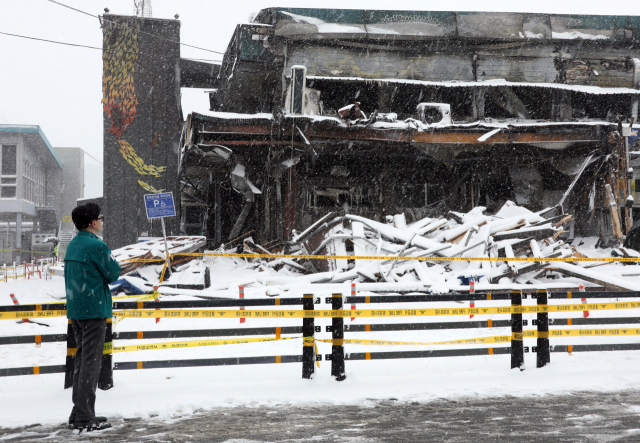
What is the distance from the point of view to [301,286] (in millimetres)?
→ 11859

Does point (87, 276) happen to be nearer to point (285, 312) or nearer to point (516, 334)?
point (285, 312)

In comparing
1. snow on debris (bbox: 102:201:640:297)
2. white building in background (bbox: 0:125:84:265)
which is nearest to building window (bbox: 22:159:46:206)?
white building in background (bbox: 0:125:84:265)

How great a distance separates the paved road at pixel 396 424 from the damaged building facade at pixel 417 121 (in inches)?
446

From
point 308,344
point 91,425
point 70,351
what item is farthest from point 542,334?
point 70,351

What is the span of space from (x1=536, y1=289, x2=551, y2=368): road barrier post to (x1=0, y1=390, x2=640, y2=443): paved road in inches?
40.0

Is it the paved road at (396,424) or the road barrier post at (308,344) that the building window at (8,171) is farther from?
the paved road at (396,424)

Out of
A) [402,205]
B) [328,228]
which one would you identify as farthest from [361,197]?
→ [328,228]

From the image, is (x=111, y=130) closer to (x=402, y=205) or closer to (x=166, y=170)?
(x=166, y=170)

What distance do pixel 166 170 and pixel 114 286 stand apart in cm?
1147

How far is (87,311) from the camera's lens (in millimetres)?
4211

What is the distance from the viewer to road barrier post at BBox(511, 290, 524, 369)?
5965mm

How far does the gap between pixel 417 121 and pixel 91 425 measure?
45.9ft

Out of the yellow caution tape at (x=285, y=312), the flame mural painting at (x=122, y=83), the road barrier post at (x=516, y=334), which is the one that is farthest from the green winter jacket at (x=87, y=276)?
the flame mural painting at (x=122, y=83)

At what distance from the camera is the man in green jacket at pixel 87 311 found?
420cm
